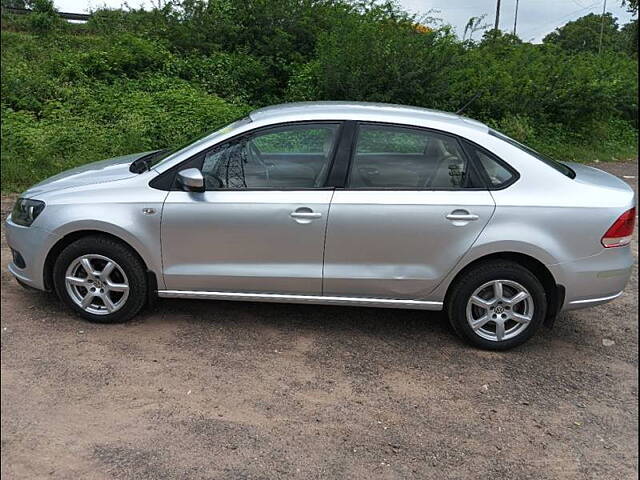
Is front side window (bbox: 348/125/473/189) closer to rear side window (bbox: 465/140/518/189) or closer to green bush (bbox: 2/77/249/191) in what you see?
rear side window (bbox: 465/140/518/189)

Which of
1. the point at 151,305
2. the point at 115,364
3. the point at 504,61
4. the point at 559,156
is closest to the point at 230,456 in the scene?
the point at 115,364

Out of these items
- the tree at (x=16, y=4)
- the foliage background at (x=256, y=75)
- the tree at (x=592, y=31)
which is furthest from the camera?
the tree at (x=16, y=4)

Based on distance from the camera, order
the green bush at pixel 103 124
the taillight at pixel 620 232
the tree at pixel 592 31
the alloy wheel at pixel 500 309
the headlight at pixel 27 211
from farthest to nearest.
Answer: the green bush at pixel 103 124 < the headlight at pixel 27 211 < the alloy wheel at pixel 500 309 < the taillight at pixel 620 232 < the tree at pixel 592 31

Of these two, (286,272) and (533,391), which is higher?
(286,272)

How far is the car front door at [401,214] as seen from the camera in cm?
390

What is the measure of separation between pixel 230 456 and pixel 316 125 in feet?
7.42

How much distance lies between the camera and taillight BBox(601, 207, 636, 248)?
3.89m

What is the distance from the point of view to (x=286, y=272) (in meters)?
4.03

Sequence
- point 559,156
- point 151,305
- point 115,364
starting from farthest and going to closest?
point 559,156 → point 151,305 → point 115,364

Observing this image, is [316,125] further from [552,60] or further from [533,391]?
[552,60]

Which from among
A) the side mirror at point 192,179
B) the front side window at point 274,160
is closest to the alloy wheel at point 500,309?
the front side window at point 274,160

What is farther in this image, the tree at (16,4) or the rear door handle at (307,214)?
the tree at (16,4)

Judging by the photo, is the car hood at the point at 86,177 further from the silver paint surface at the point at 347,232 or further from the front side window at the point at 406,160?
the front side window at the point at 406,160

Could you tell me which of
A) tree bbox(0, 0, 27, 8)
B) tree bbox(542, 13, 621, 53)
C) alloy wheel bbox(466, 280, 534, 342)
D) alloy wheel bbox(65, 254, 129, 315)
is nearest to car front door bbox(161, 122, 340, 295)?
alloy wheel bbox(65, 254, 129, 315)
